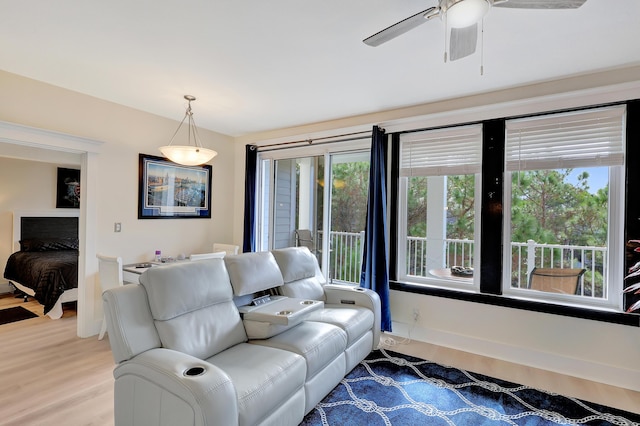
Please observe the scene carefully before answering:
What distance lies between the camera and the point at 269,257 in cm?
275

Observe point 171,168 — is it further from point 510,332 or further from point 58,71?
point 510,332

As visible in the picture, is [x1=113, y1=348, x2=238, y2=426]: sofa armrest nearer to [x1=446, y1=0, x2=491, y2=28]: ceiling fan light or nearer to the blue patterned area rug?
the blue patterned area rug

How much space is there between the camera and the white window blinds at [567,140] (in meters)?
2.63

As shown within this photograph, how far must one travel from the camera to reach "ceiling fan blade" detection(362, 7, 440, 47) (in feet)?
5.05

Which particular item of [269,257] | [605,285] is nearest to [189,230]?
[269,257]

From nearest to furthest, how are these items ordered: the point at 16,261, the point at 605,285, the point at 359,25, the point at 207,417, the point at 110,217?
the point at 207,417 → the point at 359,25 → the point at 605,285 → the point at 110,217 → the point at 16,261

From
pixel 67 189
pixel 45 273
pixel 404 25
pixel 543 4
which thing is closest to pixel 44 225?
pixel 67 189

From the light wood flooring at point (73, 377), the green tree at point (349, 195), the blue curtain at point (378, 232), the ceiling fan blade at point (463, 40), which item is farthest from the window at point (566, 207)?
the green tree at point (349, 195)

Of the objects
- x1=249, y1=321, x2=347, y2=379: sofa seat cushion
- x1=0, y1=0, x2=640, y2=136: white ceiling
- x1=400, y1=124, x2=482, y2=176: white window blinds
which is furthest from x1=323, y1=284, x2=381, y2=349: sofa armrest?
x1=0, y1=0, x2=640, y2=136: white ceiling

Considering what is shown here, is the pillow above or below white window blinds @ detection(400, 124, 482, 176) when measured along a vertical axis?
below

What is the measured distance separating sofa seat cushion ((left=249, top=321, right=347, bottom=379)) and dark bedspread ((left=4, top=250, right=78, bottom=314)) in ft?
10.6

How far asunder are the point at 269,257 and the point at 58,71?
8.08ft

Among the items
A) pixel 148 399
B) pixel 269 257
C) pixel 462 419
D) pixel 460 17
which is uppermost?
pixel 460 17

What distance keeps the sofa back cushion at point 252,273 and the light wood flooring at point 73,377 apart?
45.5 inches
